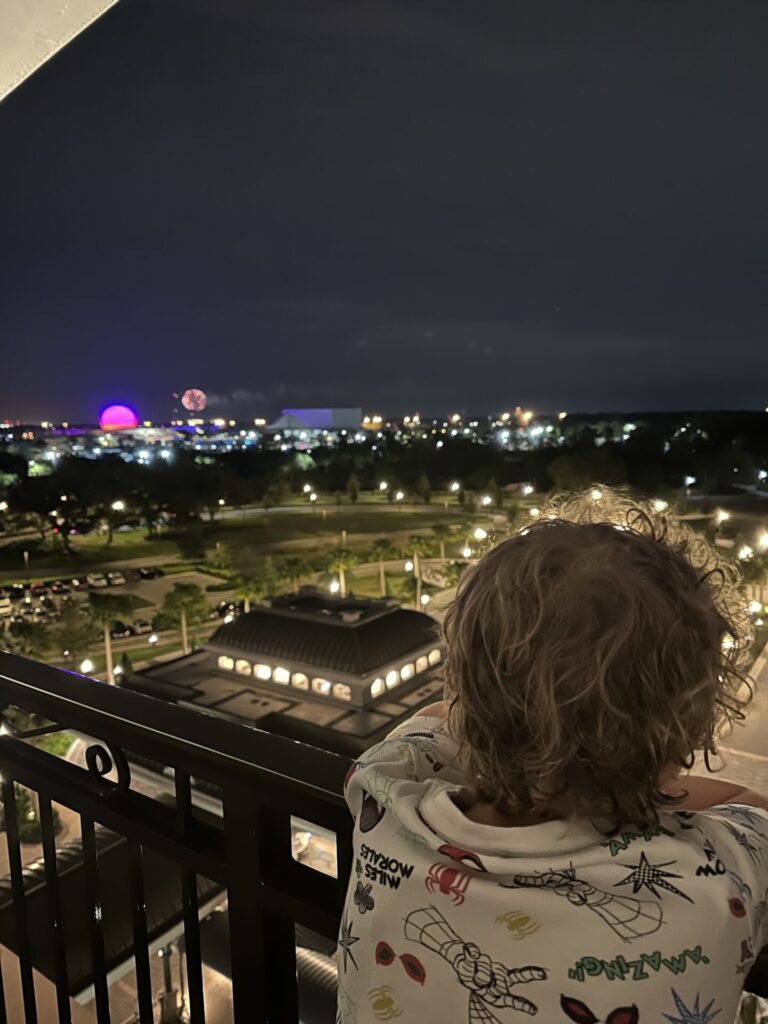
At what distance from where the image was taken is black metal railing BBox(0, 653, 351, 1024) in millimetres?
877

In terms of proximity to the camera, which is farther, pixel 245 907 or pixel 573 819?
pixel 245 907

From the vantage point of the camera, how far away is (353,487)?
32.8 m

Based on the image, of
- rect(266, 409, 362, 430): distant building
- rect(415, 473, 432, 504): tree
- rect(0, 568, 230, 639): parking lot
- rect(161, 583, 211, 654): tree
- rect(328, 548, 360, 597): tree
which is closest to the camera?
rect(161, 583, 211, 654): tree

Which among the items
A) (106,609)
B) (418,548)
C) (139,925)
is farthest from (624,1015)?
(418,548)

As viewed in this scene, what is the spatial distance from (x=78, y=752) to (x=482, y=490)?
20.9 m

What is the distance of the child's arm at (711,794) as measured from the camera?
654 mm

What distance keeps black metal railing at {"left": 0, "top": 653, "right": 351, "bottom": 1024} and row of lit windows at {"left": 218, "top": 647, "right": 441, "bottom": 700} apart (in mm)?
10977

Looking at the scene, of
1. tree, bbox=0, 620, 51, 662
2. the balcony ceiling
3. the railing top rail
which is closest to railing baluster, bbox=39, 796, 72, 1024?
the railing top rail

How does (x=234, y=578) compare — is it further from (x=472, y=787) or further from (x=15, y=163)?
(x=472, y=787)

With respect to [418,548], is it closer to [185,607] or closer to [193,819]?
[185,607]

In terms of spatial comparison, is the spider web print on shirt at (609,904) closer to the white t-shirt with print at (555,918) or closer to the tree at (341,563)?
the white t-shirt with print at (555,918)

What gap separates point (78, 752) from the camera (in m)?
11.3

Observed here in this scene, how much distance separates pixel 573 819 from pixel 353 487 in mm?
32237

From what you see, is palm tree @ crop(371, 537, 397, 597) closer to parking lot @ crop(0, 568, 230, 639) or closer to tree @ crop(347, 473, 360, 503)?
parking lot @ crop(0, 568, 230, 639)
